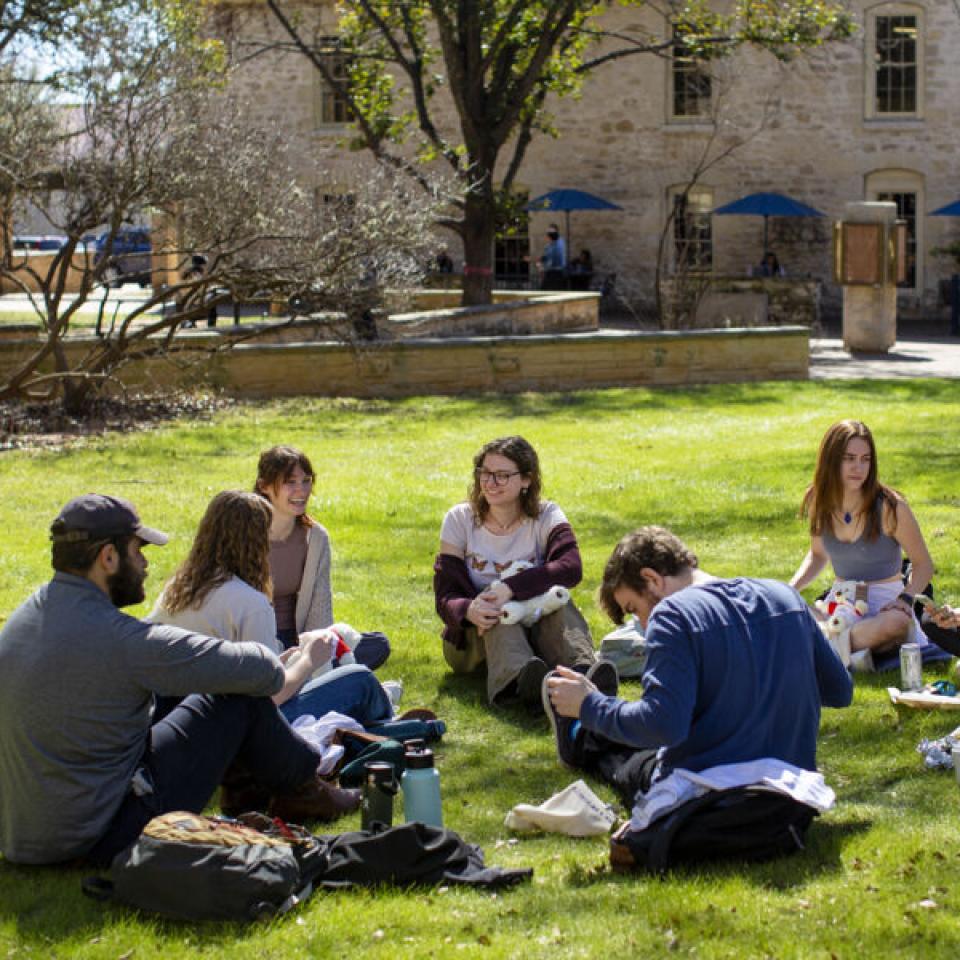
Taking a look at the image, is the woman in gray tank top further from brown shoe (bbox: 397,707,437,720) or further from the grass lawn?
brown shoe (bbox: 397,707,437,720)

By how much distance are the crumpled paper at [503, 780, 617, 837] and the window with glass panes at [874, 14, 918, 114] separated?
102 ft

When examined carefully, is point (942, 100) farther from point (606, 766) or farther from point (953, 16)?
point (606, 766)

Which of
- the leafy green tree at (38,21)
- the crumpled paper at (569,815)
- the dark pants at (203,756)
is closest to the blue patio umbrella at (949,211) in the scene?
the leafy green tree at (38,21)

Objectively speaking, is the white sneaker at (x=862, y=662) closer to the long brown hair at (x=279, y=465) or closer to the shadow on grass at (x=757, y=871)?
the shadow on grass at (x=757, y=871)

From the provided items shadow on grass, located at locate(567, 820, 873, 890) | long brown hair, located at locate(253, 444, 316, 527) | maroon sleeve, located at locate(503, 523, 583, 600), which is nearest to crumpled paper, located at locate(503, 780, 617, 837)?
shadow on grass, located at locate(567, 820, 873, 890)

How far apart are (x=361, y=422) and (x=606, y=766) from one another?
11121 millimetres

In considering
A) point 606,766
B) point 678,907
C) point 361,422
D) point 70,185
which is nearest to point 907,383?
point 361,422

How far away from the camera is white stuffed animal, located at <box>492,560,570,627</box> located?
23.7ft

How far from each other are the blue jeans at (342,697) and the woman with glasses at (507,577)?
0.70m

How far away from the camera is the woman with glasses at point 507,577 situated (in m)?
7.25

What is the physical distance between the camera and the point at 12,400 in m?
17.3

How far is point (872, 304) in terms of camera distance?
24062mm

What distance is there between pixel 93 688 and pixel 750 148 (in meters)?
31.9

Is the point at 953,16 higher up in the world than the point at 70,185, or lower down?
higher up
